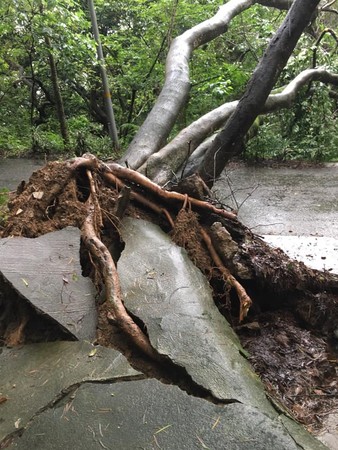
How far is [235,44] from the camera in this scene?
1176 centimetres

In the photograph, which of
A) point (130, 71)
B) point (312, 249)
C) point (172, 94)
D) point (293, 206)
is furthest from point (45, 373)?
point (130, 71)

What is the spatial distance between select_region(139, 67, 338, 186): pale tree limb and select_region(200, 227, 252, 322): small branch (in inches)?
54.1

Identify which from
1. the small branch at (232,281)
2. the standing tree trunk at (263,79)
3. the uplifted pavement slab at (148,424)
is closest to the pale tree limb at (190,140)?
the standing tree trunk at (263,79)

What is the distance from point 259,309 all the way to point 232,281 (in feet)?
1.53

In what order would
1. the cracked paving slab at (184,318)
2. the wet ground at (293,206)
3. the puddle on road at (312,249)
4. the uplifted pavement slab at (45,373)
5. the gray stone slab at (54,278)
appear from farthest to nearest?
the wet ground at (293,206) → the puddle on road at (312,249) → the gray stone slab at (54,278) → the cracked paving slab at (184,318) → the uplifted pavement slab at (45,373)

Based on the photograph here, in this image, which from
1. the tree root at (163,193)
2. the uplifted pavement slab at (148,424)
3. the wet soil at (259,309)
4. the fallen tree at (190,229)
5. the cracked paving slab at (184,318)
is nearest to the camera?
the uplifted pavement slab at (148,424)

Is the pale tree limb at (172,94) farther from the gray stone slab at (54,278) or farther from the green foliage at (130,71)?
the gray stone slab at (54,278)

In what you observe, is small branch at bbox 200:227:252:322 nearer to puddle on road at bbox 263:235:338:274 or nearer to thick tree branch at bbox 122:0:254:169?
puddle on road at bbox 263:235:338:274

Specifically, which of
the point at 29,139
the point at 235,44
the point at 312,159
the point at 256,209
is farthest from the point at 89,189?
the point at 235,44

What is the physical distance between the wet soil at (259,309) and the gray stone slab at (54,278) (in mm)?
118

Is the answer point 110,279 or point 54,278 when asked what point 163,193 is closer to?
point 110,279

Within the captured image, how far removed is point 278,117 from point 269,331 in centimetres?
815

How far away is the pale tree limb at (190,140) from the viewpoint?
5.43 meters

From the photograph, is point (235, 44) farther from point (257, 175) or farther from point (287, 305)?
point (287, 305)
